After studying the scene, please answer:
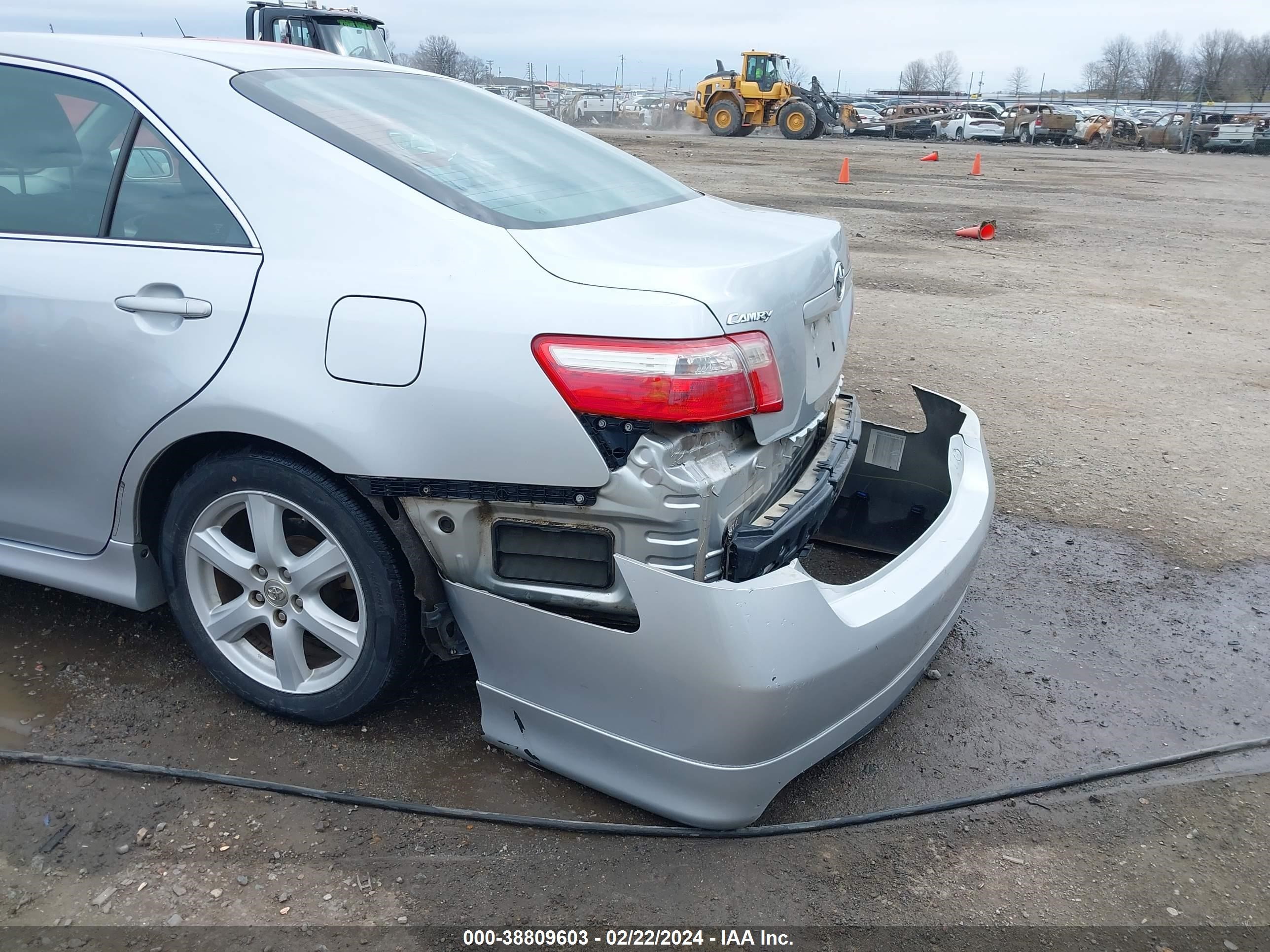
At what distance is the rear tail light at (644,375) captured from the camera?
6.80 feet

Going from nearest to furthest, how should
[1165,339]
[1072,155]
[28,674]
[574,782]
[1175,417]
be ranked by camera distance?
1. [574,782]
2. [28,674]
3. [1175,417]
4. [1165,339]
5. [1072,155]

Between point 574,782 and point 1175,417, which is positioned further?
point 1175,417

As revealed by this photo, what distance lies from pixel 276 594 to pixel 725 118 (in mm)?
32117

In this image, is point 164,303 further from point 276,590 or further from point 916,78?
point 916,78

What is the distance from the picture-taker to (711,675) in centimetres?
205

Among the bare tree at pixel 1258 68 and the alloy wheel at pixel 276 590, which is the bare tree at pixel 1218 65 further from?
the alloy wheel at pixel 276 590

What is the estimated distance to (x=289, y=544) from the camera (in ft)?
8.46

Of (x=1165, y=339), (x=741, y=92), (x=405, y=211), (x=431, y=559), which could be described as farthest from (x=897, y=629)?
(x=741, y=92)

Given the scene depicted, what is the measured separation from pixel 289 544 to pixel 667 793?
3.76 feet

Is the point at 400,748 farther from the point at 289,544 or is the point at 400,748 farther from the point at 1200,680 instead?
the point at 1200,680

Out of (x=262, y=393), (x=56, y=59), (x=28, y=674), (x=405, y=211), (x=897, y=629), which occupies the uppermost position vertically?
(x=56, y=59)

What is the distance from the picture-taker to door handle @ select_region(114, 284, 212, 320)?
2.35 metres

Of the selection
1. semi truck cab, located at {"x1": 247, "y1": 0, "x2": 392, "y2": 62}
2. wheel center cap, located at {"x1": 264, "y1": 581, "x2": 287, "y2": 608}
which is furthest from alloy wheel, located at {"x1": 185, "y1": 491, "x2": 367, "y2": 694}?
semi truck cab, located at {"x1": 247, "y1": 0, "x2": 392, "y2": 62}

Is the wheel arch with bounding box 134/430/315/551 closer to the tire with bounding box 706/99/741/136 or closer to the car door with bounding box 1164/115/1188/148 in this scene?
the tire with bounding box 706/99/741/136
